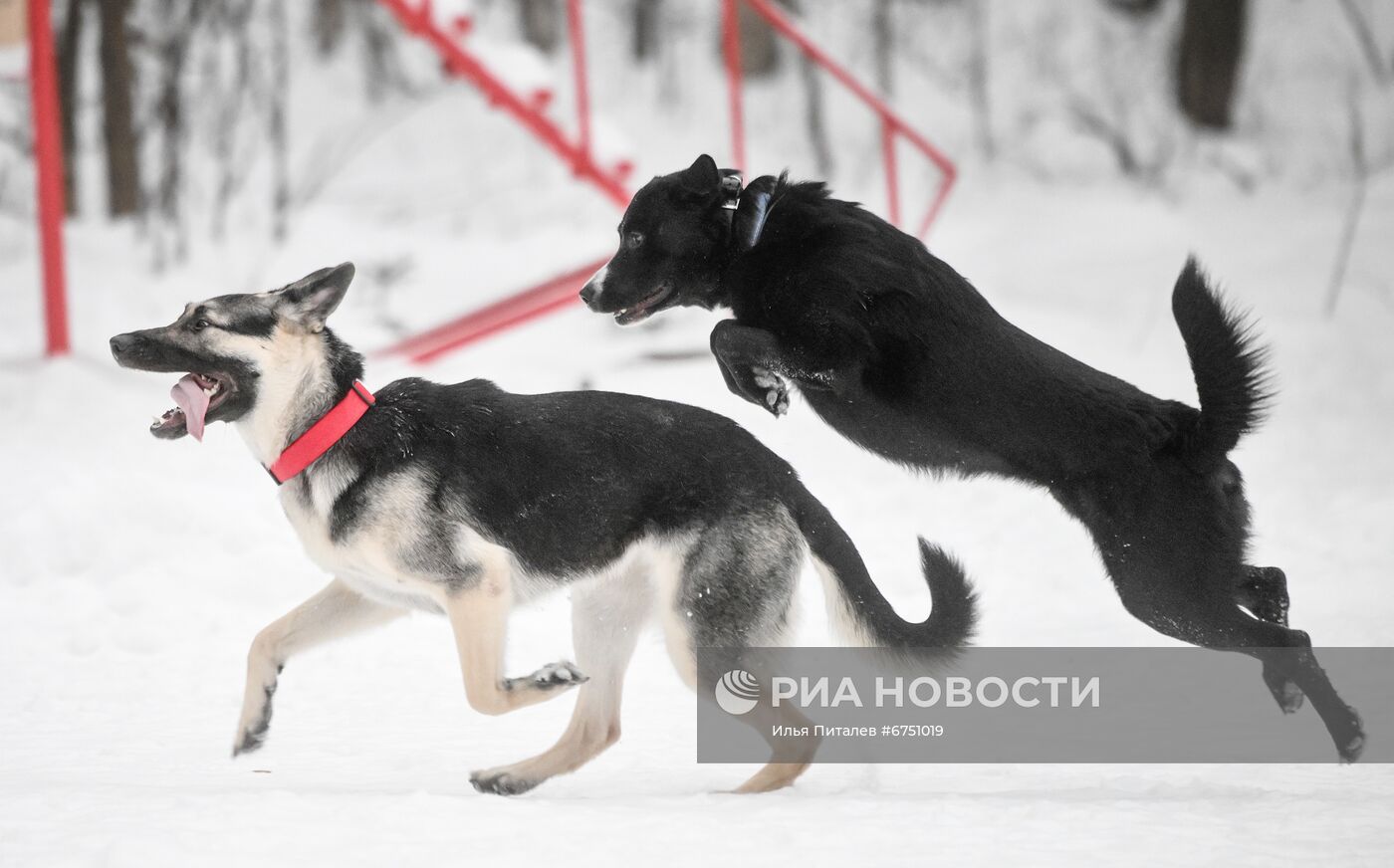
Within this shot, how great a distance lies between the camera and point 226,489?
6730 millimetres

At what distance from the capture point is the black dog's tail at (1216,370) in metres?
3.75

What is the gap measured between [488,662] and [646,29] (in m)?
18.2

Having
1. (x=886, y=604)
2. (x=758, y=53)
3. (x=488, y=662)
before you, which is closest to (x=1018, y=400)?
(x=886, y=604)

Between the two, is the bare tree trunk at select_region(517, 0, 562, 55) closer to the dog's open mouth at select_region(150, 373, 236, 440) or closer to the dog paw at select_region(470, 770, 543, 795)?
the dog's open mouth at select_region(150, 373, 236, 440)

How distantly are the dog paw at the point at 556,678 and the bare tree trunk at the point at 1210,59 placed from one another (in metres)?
13.6

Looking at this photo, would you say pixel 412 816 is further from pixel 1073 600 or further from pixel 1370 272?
pixel 1370 272

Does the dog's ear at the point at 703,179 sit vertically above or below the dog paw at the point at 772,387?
above

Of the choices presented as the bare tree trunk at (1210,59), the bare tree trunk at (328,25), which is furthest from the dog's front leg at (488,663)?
the bare tree trunk at (328,25)

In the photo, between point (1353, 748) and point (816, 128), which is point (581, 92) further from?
point (816, 128)

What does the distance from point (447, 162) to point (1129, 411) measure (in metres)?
15.9

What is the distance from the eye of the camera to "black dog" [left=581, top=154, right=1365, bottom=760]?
3.72 m

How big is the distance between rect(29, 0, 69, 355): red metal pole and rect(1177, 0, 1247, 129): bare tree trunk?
11.5 meters

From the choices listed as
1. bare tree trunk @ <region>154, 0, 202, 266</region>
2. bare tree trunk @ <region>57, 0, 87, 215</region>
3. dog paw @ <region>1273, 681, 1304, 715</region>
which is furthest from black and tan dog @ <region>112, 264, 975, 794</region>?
bare tree trunk @ <region>57, 0, 87, 215</region>

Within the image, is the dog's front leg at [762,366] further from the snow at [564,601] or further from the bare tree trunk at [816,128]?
the bare tree trunk at [816,128]
